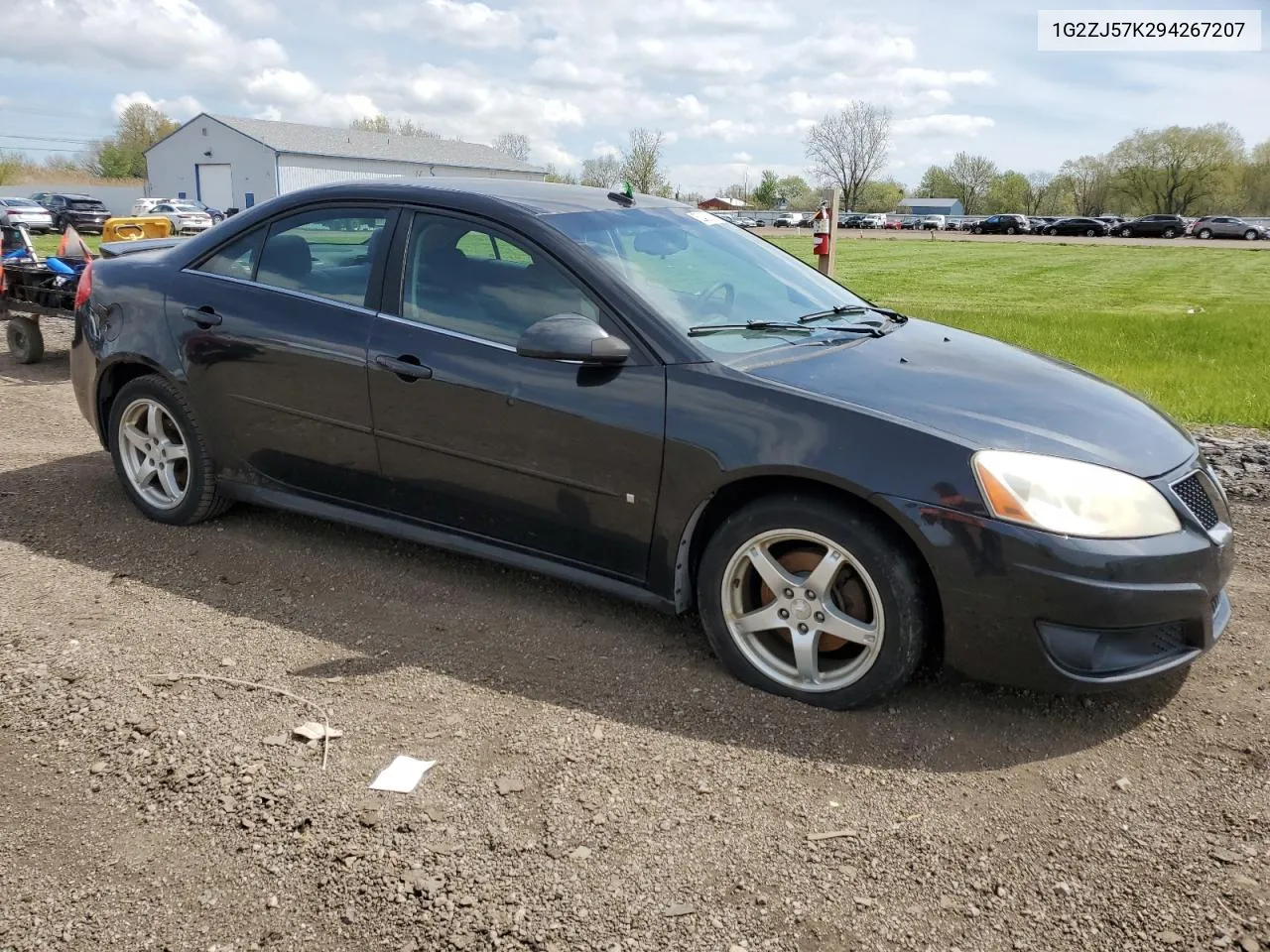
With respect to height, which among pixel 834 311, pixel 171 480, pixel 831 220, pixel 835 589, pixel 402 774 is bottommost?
pixel 402 774

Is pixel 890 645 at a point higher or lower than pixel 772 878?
higher

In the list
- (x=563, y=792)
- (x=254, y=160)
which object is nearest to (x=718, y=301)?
(x=563, y=792)

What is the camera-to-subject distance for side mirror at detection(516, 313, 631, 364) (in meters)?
3.54

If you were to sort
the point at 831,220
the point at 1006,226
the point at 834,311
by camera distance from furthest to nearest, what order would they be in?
the point at 1006,226 → the point at 831,220 → the point at 834,311

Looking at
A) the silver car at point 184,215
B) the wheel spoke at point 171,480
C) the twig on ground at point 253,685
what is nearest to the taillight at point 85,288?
the wheel spoke at point 171,480

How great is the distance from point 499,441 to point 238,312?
154 centimetres

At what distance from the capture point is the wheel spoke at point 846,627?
3293 millimetres

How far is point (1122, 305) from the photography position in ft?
64.2

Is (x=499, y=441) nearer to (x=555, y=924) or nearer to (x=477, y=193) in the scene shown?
(x=477, y=193)

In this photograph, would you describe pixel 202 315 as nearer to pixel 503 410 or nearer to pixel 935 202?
pixel 503 410

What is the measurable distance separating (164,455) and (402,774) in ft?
8.94

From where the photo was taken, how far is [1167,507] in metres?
3.21

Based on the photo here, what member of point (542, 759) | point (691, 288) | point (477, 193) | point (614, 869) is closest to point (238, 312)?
point (477, 193)

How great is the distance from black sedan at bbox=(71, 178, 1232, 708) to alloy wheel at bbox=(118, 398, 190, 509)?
19 millimetres
